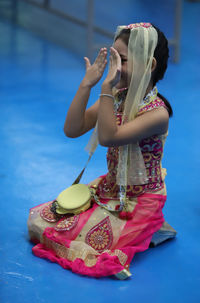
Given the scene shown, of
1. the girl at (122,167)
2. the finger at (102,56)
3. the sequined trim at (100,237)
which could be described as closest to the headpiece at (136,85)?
the girl at (122,167)

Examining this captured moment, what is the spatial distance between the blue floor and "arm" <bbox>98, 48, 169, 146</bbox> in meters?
0.60

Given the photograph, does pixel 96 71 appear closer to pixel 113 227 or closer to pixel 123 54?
pixel 123 54

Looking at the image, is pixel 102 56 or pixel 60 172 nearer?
pixel 102 56

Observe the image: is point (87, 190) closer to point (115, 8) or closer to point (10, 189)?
point (10, 189)

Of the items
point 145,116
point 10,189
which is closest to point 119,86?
point 145,116

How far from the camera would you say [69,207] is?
239cm

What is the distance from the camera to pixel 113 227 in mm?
2344

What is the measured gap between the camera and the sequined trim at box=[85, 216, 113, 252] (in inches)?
91.5

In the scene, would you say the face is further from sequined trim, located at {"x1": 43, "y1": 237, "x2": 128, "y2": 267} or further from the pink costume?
sequined trim, located at {"x1": 43, "y1": 237, "x2": 128, "y2": 267}

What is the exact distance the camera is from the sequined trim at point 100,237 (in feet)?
7.63

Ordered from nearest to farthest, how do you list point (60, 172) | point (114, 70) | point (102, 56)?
point (114, 70) → point (102, 56) → point (60, 172)

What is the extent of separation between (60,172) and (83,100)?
1022mm

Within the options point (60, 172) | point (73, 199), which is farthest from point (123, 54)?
point (60, 172)

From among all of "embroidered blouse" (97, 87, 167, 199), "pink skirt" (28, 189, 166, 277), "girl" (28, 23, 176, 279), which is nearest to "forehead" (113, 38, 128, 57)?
"girl" (28, 23, 176, 279)
